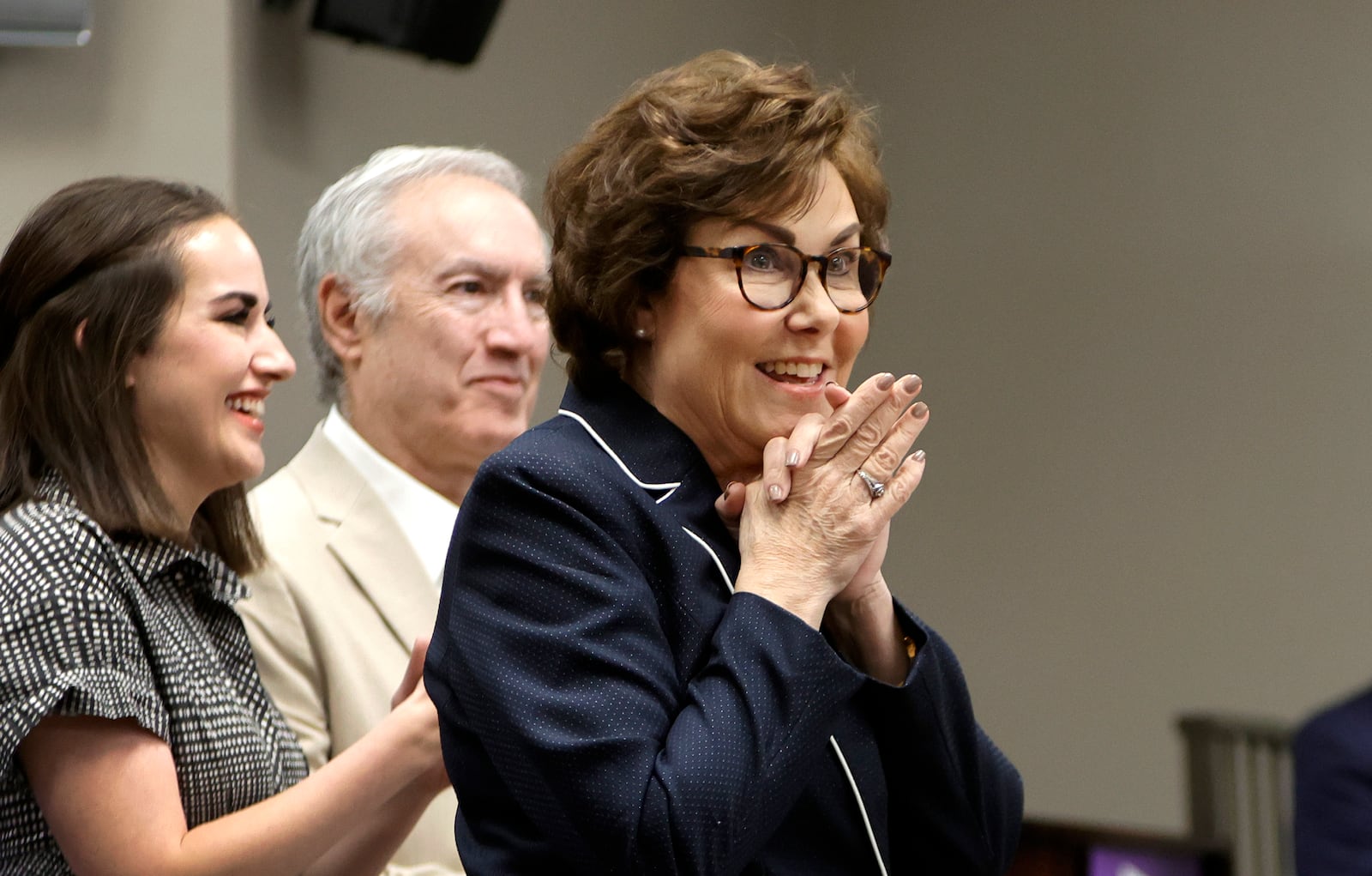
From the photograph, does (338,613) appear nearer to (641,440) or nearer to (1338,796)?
(641,440)

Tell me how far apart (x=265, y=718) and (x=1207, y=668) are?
12.4 feet

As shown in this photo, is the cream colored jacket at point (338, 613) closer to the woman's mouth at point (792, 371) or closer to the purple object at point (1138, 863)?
the woman's mouth at point (792, 371)

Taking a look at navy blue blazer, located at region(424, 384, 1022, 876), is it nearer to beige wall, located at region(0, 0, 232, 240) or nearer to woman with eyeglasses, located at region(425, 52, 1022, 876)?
woman with eyeglasses, located at region(425, 52, 1022, 876)

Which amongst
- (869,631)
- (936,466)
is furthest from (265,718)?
(936,466)

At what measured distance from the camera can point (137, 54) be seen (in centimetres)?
300

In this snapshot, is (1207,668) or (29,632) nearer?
(29,632)

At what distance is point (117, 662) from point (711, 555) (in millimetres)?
687

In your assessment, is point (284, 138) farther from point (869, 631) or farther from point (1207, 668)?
point (1207, 668)

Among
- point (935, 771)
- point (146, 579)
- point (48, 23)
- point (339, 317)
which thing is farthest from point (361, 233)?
point (935, 771)

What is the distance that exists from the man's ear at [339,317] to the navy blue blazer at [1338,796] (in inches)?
79.5

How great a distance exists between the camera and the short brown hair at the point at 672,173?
1.54 metres

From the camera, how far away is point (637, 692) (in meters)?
1.34

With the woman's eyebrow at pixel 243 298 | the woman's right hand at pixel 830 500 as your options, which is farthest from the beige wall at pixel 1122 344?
the woman's right hand at pixel 830 500

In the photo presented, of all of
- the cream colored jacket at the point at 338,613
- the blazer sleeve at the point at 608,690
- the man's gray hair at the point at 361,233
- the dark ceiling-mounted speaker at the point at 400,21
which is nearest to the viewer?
the blazer sleeve at the point at 608,690
